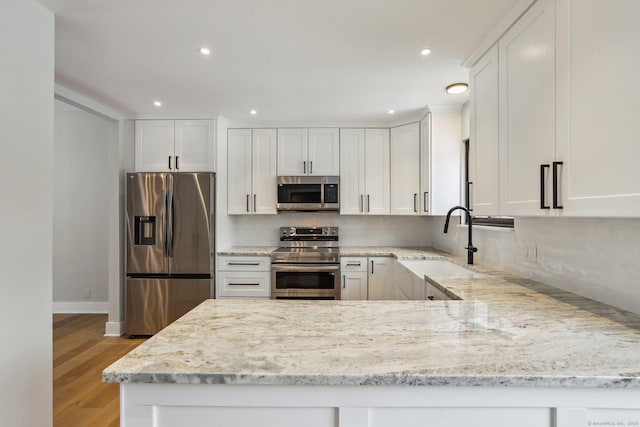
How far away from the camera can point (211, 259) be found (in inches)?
138

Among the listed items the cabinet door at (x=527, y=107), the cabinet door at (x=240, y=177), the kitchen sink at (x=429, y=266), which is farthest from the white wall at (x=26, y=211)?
the kitchen sink at (x=429, y=266)

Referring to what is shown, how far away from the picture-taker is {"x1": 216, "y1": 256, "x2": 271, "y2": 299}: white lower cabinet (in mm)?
3615

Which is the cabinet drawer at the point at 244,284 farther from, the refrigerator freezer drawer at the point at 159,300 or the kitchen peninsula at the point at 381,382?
the kitchen peninsula at the point at 381,382

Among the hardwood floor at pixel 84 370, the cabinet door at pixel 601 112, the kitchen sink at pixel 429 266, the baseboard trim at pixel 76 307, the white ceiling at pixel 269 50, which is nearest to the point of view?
the cabinet door at pixel 601 112

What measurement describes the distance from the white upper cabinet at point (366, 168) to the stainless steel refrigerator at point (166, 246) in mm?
1636

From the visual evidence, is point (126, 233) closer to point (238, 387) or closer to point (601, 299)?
point (238, 387)

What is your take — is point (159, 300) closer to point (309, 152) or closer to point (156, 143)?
point (156, 143)

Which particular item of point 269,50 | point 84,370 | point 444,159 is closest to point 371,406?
point 269,50

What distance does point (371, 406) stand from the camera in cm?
83

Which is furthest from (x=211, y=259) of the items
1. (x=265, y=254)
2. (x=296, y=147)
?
(x=296, y=147)

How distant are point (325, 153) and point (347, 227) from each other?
1.02 meters

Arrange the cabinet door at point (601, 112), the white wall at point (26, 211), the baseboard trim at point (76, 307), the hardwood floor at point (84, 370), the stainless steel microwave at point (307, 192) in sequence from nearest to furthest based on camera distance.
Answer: the cabinet door at point (601, 112) → the white wall at point (26, 211) → the hardwood floor at point (84, 370) → the stainless steel microwave at point (307, 192) → the baseboard trim at point (76, 307)

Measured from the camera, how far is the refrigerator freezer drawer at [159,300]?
3467 millimetres

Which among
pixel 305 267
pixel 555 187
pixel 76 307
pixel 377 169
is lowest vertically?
pixel 76 307
